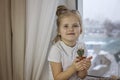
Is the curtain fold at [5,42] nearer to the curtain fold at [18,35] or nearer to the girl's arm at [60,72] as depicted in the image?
the curtain fold at [18,35]

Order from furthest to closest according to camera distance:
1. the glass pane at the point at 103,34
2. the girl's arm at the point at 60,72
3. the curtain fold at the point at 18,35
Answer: the curtain fold at the point at 18,35
the glass pane at the point at 103,34
the girl's arm at the point at 60,72

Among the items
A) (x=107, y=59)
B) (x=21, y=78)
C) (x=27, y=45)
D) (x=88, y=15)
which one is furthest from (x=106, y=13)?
(x=21, y=78)

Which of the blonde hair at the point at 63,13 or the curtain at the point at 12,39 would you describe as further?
the curtain at the point at 12,39

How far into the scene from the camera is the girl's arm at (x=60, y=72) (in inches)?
48.1

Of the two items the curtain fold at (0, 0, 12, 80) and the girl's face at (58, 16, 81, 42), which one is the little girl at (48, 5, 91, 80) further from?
the curtain fold at (0, 0, 12, 80)

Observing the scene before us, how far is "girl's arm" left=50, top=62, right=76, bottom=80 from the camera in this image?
1221 mm

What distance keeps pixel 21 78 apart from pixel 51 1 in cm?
56

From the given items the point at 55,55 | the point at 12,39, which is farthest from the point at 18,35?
the point at 55,55

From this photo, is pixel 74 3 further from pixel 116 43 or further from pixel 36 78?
pixel 36 78

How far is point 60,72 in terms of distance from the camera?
1246 mm

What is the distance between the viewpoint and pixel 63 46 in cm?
128

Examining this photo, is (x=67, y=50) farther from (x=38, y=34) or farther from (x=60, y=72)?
(x=38, y=34)

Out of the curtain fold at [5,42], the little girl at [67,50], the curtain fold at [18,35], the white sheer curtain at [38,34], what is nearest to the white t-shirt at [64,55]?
the little girl at [67,50]

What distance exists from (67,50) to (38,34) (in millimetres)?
300
